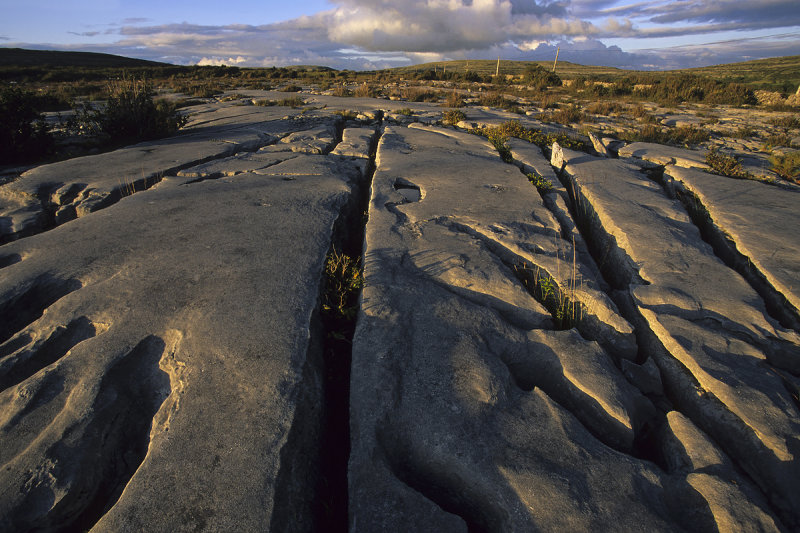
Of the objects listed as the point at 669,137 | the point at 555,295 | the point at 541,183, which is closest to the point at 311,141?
the point at 541,183

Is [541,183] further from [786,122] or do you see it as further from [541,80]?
[541,80]

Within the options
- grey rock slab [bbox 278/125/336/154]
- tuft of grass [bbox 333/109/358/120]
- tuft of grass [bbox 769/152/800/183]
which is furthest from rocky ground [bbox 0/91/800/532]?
tuft of grass [bbox 333/109/358/120]

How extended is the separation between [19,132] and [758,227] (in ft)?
37.9

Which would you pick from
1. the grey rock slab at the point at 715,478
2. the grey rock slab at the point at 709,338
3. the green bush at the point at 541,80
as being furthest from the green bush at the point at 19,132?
the green bush at the point at 541,80

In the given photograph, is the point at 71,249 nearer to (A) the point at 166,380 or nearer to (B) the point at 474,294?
(A) the point at 166,380

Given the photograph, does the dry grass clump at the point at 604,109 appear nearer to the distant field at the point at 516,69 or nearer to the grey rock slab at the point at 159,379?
the grey rock slab at the point at 159,379

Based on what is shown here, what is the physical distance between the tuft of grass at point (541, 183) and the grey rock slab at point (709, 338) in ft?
3.19

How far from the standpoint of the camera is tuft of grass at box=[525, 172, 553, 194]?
551cm

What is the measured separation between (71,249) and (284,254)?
1922 mm

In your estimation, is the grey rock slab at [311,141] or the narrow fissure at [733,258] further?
the grey rock slab at [311,141]

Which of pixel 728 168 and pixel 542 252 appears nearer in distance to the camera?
pixel 542 252

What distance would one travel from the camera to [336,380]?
8.52 feet

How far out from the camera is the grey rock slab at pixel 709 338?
81.3 inches

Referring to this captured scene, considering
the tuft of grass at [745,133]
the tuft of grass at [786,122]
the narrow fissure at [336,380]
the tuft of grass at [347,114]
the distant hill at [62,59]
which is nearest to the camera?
the narrow fissure at [336,380]
